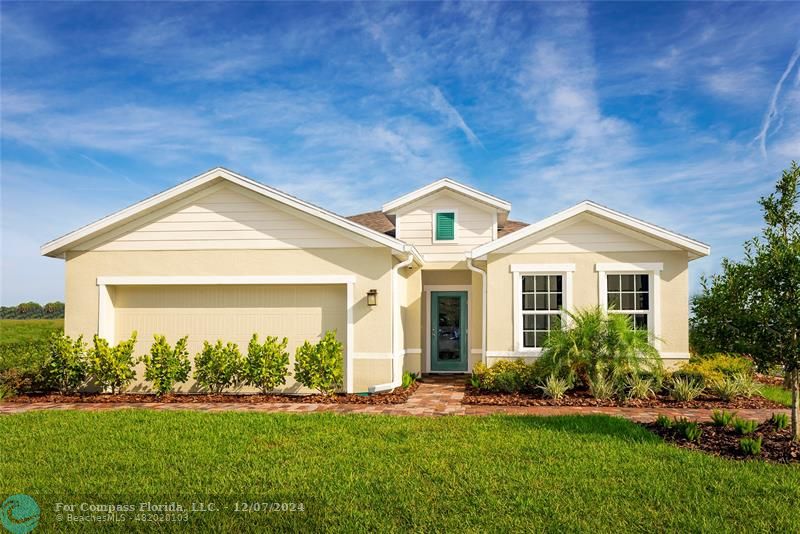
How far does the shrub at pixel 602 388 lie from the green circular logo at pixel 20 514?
9442 mm

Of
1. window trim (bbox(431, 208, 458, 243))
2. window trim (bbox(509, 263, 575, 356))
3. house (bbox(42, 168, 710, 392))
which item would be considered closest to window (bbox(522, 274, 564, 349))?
house (bbox(42, 168, 710, 392))

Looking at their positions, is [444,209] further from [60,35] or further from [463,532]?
[463,532]

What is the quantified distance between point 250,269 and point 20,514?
741cm

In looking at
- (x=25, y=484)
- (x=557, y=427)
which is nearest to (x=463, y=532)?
(x=557, y=427)

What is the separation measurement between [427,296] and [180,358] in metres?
6.91

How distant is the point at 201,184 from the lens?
12.4m

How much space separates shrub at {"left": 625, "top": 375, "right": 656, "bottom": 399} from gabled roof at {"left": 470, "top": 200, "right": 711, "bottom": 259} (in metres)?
3.14

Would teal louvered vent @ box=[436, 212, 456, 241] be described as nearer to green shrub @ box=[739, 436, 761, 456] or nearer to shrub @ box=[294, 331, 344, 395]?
→ shrub @ box=[294, 331, 344, 395]

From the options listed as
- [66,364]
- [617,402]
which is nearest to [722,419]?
[617,402]

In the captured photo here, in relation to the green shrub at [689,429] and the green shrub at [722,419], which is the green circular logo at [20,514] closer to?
the green shrub at [689,429]

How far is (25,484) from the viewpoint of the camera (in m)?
6.18

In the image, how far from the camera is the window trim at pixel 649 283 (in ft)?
42.1

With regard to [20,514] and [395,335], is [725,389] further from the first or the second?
[20,514]

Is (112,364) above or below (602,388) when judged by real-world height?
above
